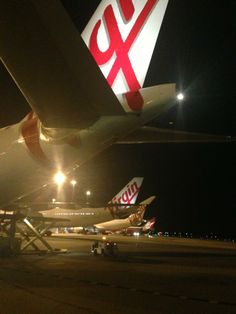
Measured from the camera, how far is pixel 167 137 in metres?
16.7

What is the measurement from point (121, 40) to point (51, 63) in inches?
188

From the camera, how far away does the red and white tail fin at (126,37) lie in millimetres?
13789

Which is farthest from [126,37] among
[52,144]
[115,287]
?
[115,287]

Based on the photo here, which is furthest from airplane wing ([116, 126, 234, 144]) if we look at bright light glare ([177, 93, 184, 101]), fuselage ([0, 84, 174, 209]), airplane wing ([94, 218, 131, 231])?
airplane wing ([94, 218, 131, 231])

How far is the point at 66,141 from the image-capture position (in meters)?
15.3

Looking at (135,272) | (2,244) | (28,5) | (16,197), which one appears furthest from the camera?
(2,244)

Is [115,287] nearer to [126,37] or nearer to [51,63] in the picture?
[51,63]

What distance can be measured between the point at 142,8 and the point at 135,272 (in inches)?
317

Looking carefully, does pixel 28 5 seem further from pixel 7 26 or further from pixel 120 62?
pixel 120 62

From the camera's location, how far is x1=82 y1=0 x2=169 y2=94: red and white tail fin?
13.8 m

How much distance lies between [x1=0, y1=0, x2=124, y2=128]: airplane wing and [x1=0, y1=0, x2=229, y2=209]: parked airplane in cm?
2

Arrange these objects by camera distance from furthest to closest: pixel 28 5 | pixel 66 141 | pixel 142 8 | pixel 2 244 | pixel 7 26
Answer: pixel 2 244, pixel 66 141, pixel 142 8, pixel 7 26, pixel 28 5

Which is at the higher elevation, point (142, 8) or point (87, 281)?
point (142, 8)

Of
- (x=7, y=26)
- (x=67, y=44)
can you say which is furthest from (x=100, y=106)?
(x=7, y=26)
